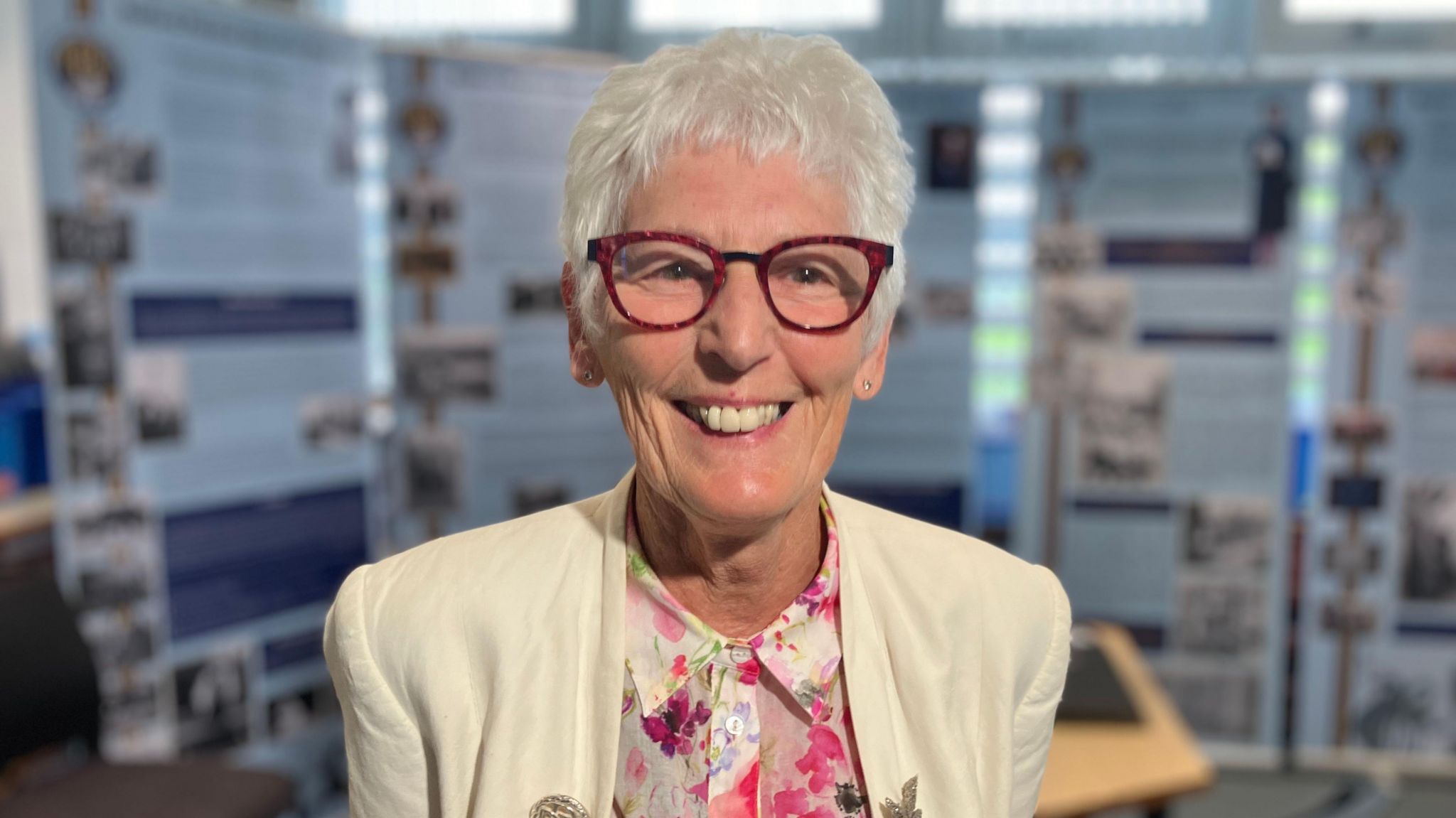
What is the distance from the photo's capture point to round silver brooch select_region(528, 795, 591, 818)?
831 millimetres

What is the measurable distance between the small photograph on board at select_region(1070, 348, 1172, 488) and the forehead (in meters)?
2.95

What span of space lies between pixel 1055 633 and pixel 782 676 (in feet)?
0.96

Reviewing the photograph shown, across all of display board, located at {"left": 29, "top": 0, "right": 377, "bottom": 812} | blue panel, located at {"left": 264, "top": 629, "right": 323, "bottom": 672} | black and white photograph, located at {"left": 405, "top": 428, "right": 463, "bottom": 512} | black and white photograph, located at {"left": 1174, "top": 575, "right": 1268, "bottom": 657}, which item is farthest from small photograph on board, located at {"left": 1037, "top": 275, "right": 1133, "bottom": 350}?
blue panel, located at {"left": 264, "top": 629, "right": 323, "bottom": 672}

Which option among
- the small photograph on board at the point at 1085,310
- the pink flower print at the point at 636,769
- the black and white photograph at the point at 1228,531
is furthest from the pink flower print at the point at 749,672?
the black and white photograph at the point at 1228,531

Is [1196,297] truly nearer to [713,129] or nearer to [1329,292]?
[1329,292]

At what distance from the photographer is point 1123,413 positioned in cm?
Answer: 349

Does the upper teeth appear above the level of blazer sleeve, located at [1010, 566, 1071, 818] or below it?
above

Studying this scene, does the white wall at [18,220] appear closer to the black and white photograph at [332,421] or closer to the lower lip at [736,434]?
the black and white photograph at [332,421]

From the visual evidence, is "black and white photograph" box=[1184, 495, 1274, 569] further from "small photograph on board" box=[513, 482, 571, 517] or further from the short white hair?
the short white hair

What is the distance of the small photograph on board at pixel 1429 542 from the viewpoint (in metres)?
3.41

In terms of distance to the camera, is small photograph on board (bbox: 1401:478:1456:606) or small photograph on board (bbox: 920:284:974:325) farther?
small photograph on board (bbox: 920:284:974:325)

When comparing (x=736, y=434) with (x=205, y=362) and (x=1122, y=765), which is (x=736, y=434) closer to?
(x=1122, y=765)

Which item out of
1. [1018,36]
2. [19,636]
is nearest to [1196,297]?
[1018,36]

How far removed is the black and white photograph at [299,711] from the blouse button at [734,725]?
8.50 ft
